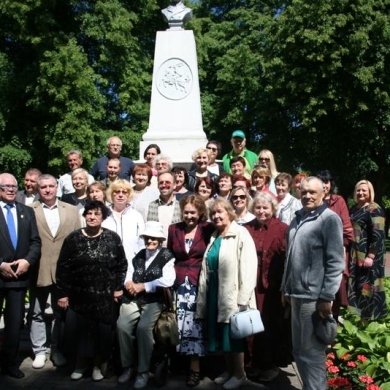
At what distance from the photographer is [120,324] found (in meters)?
5.02

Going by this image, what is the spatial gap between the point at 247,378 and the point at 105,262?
163 cm

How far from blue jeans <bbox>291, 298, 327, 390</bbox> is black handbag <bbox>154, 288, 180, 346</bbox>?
1184 mm

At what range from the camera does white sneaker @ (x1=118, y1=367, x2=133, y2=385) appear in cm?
502

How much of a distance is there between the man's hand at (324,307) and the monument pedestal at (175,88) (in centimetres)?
689

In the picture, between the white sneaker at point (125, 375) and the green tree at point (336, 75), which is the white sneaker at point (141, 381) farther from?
the green tree at point (336, 75)

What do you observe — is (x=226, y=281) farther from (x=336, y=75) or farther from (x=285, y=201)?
(x=336, y=75)

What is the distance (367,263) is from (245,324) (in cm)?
185

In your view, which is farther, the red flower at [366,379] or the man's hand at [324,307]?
the red flower at [366,379]

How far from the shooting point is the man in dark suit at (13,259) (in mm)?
5125

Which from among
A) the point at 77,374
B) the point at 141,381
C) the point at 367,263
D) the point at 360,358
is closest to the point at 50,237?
the point at 77,374

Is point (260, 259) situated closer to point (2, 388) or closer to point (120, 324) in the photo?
point (120, 324)

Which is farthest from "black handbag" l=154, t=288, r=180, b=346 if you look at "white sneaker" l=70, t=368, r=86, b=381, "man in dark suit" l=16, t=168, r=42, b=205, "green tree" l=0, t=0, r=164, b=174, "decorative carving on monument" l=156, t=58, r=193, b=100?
"green tree" l=0, t=0, r=164, b=174

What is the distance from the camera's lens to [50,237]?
546 centimetres

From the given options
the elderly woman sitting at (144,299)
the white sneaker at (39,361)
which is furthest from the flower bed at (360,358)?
the white sneaker at (39,361)
